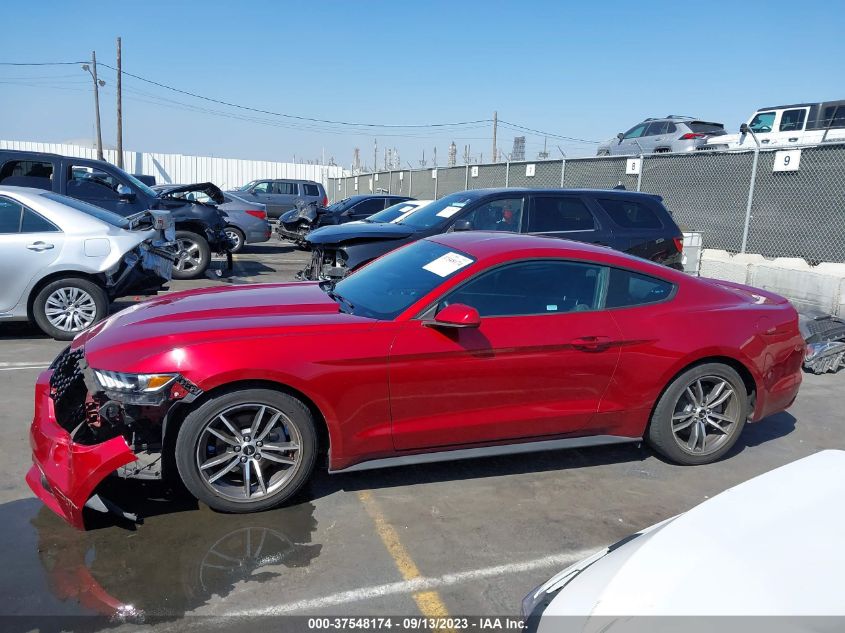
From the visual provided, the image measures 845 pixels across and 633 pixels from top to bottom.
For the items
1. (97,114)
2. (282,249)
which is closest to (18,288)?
(282,249)

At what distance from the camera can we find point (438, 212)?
330 inches

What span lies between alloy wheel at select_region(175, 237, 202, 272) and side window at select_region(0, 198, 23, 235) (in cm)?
421

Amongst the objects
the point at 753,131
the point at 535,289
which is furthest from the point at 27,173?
the point at 753,131

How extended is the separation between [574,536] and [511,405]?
82cm

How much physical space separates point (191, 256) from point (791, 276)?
924 cm

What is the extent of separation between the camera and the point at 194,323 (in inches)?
147

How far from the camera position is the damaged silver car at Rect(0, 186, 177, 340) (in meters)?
6.89

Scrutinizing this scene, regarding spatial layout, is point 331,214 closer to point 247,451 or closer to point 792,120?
point 792,120

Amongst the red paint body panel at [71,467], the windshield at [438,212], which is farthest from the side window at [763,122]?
the red paint body panel at [71,467]

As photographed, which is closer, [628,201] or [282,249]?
[628,201]

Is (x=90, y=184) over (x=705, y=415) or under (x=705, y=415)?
over

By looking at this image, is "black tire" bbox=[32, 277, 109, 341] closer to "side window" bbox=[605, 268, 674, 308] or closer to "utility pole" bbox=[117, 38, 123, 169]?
"side window" bbox=[605, 268, 674, 308]

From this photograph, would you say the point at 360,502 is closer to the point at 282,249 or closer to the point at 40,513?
the point at 40,513

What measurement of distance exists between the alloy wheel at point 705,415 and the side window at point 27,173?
9561 mm
